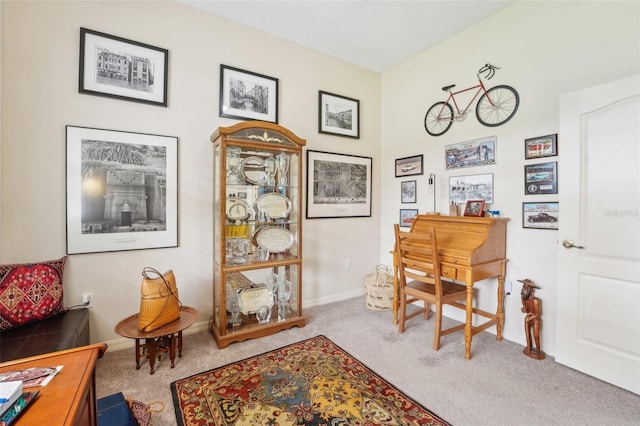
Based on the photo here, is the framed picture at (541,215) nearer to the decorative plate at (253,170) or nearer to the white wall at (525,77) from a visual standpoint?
the white wall at (525,77)

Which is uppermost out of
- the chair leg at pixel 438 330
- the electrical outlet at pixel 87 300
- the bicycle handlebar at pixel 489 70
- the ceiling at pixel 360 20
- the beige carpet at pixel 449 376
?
the ceiling at pixel 360 20

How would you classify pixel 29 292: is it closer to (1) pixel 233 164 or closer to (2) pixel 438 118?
(1) pixel 233 164

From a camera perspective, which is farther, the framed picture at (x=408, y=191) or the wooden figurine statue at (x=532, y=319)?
the framed picture at (x=408, y=191)

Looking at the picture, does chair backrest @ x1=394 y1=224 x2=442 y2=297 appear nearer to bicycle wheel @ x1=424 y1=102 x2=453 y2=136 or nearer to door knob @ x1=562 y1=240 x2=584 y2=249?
door knob @ x1=562 y1=240 x2=584 y2=249

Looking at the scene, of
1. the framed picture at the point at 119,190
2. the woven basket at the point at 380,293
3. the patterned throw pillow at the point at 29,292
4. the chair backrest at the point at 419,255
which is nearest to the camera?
the patterned throw pillow at the point at 29,292

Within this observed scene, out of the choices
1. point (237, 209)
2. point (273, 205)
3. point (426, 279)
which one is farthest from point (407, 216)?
point (237, 209)

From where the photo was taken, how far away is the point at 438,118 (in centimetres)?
332

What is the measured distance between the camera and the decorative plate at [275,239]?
9.50 ft

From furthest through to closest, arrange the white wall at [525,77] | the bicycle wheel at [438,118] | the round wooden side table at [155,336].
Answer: the bicycle wheel at [438,118], the white wall at [525,77], the round wooden side table at [155,336]

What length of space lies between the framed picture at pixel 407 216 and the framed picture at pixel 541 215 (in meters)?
1.18

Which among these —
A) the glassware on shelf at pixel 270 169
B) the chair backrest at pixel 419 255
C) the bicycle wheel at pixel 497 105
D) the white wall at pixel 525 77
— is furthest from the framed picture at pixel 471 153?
the glassware on shelf at pixel 270 169

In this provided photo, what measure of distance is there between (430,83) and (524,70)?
1007 millimetres

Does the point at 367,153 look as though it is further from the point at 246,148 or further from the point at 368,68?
the point at 246,148

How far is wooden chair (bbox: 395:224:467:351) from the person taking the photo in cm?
246
